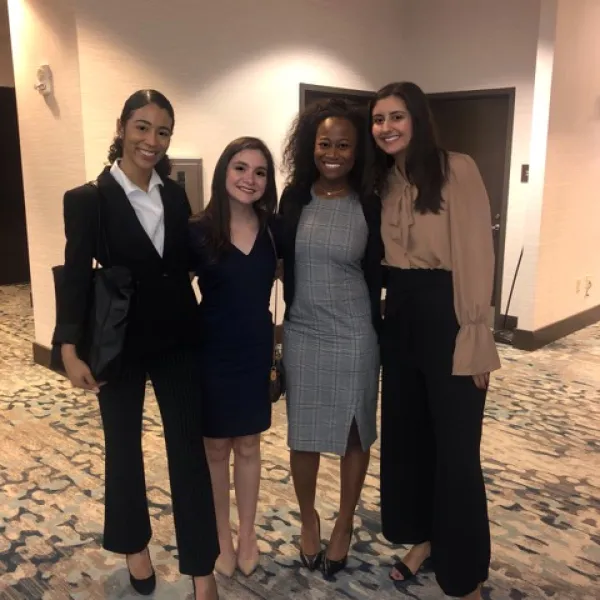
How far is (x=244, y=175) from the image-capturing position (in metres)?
1.89

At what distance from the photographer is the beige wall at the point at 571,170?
175 inches

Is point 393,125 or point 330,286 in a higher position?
point 393,125

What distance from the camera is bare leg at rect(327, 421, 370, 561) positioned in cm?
205

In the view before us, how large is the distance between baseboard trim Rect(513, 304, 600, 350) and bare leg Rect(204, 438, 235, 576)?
3.21 metres

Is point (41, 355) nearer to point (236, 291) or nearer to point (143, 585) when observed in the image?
point (143, 585)

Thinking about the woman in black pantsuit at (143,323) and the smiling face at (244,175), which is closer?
the woman in black pantsuit at (143,323)

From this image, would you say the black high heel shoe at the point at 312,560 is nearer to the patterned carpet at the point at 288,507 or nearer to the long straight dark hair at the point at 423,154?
the patterned carpet at the point at 288,507

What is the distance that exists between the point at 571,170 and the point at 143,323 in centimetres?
401

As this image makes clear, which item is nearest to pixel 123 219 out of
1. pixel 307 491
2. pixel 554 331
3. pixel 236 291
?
pixel 236 291

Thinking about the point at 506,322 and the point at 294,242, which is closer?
the point at 294,242

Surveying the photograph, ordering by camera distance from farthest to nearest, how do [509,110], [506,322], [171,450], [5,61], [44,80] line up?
[5,61]
[506,322]
[509,110]
[44,80]
[171,450]

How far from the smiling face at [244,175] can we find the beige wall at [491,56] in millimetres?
3211

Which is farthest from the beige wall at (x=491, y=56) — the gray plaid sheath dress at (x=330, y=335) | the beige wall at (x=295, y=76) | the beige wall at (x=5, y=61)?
the beige wall at (x=5, y=61)

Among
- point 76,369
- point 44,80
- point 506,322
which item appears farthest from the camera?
point 506,322
